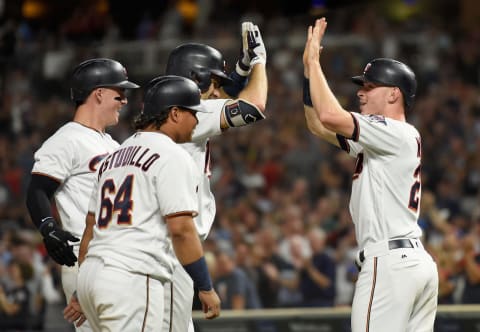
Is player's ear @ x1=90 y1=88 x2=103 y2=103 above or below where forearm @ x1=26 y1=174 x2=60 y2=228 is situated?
above

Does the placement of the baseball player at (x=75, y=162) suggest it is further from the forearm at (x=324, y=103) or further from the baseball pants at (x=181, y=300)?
the forearm at (x=324, y=103)

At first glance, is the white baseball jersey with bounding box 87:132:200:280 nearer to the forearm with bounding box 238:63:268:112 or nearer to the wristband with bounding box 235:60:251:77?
the forearm with bounding box 238:63:268:112

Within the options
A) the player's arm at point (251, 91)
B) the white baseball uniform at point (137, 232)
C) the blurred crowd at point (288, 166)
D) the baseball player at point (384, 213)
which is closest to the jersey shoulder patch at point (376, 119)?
the baseball player at point (384, 213)

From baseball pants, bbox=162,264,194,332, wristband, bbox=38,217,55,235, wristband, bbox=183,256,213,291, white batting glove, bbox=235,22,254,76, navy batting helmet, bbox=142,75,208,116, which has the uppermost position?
white batting glove, bbox=235,22,254,76

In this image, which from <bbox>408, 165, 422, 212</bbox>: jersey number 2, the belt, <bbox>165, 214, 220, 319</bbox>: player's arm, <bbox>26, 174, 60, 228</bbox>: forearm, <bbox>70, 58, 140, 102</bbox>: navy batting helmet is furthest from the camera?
<bbox>70, 58, 140, 102</bbox>: navy batting helmet

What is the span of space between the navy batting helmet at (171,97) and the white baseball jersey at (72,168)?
1002 millimetres

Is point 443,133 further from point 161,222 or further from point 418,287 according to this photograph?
point 161,222

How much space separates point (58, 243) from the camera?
617 centimetres

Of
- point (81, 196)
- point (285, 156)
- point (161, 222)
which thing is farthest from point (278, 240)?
point (161, 222)

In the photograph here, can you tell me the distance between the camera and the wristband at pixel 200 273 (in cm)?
525

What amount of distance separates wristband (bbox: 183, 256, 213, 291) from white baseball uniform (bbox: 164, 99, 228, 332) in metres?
0.60

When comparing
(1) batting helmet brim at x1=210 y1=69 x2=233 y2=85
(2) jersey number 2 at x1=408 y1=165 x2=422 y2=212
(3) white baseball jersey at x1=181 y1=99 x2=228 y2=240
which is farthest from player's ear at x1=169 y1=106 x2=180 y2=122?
(2) jersey number 2 at x1=408 y1=165 x2=422 y2=212

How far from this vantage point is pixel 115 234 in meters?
5.30

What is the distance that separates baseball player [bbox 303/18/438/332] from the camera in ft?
19.3
